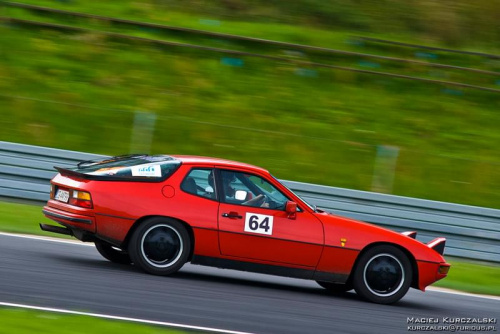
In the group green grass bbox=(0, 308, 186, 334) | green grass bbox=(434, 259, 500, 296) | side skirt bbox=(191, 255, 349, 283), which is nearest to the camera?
green grass bbox=(0, 308, 186, 334)

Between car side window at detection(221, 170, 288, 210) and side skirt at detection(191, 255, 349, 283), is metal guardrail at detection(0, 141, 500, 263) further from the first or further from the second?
side skirt at detection(191, 255, 349, 283)

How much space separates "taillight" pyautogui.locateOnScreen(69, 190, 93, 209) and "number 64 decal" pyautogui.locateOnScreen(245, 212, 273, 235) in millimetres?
1643

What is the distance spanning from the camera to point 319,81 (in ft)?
60.5

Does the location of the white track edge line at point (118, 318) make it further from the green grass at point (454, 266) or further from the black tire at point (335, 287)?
the green grass at point (454, 266)

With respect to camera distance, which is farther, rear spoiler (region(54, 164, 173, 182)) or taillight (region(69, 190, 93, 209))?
rear spoiler (region(54, 164, 173, 182))

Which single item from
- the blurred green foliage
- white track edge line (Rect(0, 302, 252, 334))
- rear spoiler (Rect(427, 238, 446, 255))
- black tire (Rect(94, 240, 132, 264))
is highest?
the blurred green foliage

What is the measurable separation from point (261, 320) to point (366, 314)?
1.44m

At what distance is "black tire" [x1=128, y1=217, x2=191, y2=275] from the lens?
7793mm

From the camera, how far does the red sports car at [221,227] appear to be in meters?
7.80

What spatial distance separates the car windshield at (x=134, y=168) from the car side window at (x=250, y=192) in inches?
23.7

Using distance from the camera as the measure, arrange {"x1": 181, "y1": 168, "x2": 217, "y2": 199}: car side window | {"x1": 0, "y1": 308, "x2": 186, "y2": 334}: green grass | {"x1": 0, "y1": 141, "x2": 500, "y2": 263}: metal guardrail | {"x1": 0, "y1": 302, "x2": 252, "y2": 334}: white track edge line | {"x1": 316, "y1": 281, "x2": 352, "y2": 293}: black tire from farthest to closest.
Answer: {"x1": 0, "y1": 141, "x2": 500, "y2": 263}: metal guardrail, {"x1": 316, "y1": 281, "x2": 352, "y2": 293}: black tire, {"x1": 181, "y1": 168, "x2": 217, "y2": 199}: car side window, {"x1": 0, "y1": 302, "x2": 252, "y2": 334}: white track edge line, {"x1": 0, "y1": 308, "x2": 186, "y2": 334}: green grass

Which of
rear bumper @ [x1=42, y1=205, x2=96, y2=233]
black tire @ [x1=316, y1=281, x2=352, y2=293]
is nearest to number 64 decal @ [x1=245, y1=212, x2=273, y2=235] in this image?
black tire @ [x1=316, y1=281, x2=352, y2=293]

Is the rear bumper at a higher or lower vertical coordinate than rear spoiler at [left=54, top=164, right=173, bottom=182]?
lower

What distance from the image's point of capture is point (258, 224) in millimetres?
8055
